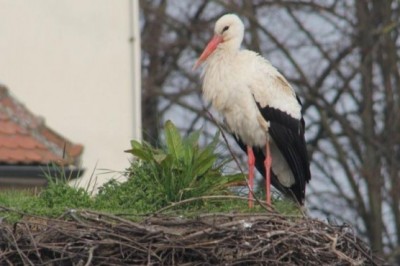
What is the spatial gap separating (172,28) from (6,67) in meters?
9.30

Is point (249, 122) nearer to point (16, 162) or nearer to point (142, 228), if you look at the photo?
point (142, 228)

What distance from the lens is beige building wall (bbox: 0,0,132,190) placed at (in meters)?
20.1

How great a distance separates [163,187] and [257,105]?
2.41 metres

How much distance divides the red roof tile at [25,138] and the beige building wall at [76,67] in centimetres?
74

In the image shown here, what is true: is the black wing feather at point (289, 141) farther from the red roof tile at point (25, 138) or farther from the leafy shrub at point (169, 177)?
the red roof tile at point (25, 138)

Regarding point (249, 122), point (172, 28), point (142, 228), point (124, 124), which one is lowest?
point (142, 228)

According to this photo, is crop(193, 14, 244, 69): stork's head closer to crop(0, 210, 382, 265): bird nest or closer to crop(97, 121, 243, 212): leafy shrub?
crop(97, 121, 243, 212): leafy shrub

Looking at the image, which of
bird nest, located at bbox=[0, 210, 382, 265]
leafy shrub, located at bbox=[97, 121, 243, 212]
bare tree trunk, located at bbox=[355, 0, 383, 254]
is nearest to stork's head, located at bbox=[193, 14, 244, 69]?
leafy shrub, located at bbox=[97, 121, 243, 212]

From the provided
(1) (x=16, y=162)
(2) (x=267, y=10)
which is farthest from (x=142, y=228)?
(2) (x=267, y=10)

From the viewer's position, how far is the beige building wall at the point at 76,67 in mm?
20125

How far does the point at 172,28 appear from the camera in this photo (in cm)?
2912

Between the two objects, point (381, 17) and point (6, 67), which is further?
point (381, 17)

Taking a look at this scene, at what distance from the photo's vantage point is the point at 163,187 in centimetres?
997

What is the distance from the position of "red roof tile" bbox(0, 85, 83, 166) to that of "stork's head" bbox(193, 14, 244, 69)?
4599mm
